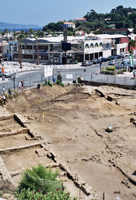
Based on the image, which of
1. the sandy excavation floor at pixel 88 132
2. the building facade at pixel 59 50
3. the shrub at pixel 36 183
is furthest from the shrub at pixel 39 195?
the building facade at pixel 59 50

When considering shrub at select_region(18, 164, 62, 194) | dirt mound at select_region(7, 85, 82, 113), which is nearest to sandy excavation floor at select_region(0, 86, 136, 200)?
dirt mound at select_region(7, 85, 82, 113)

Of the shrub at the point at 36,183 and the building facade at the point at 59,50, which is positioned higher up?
the building facade at the point at 59,50

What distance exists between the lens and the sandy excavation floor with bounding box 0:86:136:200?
57.8 feet

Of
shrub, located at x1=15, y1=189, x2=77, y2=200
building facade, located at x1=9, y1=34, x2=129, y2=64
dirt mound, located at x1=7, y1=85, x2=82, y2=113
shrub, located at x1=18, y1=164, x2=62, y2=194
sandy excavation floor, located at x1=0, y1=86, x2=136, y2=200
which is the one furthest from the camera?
building facade, located at x1=9, y1=34, x2=129, y2=64

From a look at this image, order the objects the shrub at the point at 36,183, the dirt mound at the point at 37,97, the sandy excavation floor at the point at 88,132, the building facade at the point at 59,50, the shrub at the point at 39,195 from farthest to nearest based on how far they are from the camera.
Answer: the building facade at the point at 59,50
the dirt mound at the point at 37,97
the sandy excavation floor at the point at 88,132
the shrub at the point at 36,183
the shrub at the point at 39,195

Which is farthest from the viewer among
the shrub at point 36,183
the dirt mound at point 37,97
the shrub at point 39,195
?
the dirt mound at point 37,97

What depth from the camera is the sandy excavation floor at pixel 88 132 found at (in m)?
17.6

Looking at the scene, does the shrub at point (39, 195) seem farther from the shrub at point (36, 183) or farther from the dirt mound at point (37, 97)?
the dirt mound at point (37, 97)

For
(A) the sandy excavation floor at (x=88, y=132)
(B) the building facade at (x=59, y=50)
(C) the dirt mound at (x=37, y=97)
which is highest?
(B) the building facade at (x=59, y=50)

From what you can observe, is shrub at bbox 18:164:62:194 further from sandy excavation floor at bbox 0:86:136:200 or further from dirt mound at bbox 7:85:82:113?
dirt mound at bbox 7:85:82:113

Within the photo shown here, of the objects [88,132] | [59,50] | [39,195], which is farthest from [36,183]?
[59,50]

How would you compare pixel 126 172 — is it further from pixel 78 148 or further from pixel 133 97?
pixel 133 97

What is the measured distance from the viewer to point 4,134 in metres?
23.4

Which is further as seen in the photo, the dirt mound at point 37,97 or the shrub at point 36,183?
the dirt mound at point 37,97
